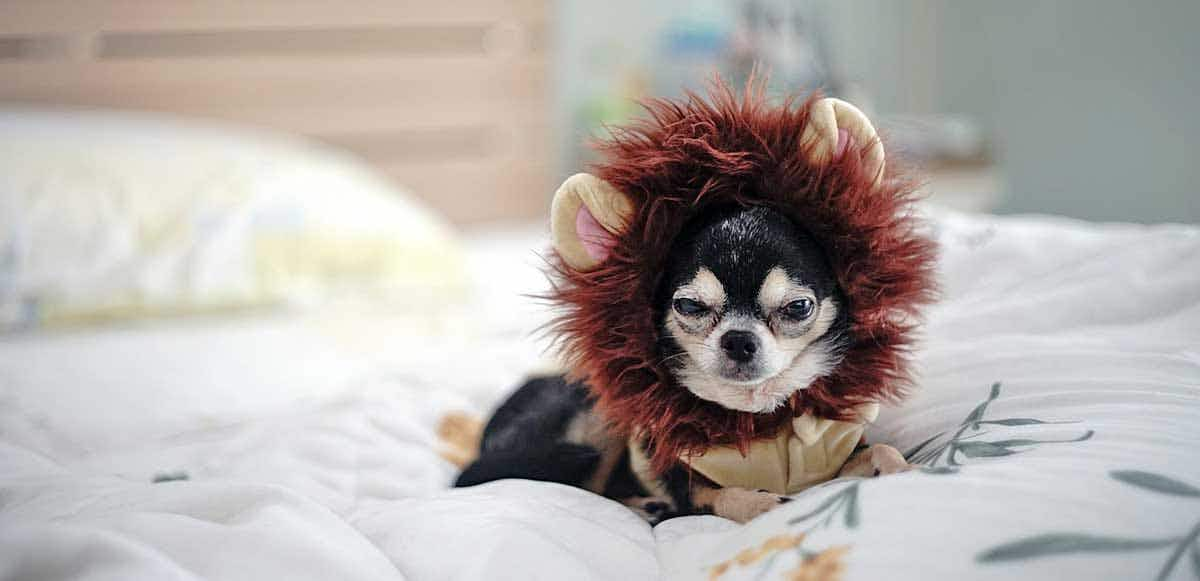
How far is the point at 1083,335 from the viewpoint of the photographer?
2.68ft

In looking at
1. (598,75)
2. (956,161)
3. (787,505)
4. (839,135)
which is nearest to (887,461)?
(787,505)

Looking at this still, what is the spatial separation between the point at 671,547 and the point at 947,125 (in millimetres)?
2061

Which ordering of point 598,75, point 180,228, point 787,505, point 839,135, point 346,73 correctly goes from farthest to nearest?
point 598,75 → point 346,73 → point 180,228 → point 839,135 → point 787,505

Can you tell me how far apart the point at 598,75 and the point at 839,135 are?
218 centimetres

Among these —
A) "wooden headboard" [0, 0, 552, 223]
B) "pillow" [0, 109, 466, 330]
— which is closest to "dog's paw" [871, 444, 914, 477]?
"pillow" [0, 109, 466, 330]

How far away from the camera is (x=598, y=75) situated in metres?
2.83

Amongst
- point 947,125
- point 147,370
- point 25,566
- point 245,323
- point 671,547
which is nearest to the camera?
point 25,566

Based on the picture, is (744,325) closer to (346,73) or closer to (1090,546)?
(1090,546)

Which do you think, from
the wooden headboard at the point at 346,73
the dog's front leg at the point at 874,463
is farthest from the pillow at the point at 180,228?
the dog's front leg at the point at 874,463

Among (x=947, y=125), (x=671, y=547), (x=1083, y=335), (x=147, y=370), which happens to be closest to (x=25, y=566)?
(x=671, y=547)

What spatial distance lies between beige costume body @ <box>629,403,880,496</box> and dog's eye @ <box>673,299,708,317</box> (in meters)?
0.11

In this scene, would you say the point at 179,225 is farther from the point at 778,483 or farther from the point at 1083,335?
the point at 1083,335

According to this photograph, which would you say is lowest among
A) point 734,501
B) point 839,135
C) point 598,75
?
point 734,501

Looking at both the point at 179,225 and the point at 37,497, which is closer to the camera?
the point at 37,497
